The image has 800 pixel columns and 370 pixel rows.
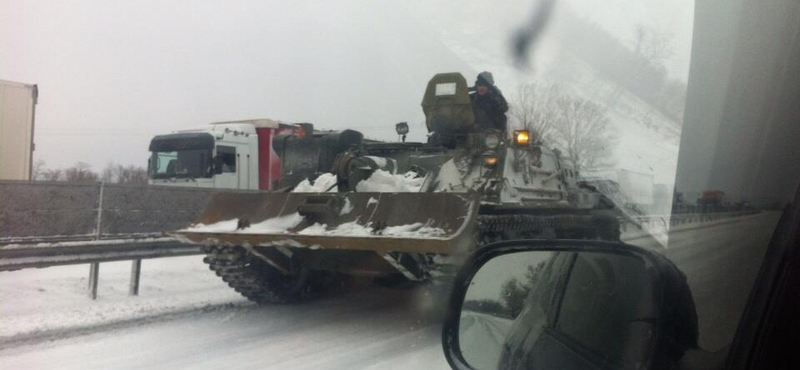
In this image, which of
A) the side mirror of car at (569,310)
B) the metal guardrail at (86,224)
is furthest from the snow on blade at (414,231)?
the side mirror of car at (569,310)

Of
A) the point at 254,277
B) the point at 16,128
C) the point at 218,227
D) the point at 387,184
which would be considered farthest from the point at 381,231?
the point at 16,128

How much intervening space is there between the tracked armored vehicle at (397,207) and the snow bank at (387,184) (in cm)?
1

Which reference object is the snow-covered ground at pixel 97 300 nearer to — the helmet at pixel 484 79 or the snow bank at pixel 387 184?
the snow bank at pixel 387 184

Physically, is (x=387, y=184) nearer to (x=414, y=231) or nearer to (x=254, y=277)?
(x=414, y=231)

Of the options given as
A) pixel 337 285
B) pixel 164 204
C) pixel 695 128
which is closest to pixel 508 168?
pixel 337 285

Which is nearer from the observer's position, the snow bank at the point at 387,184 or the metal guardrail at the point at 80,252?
the metal guardrail at the point at 80,252

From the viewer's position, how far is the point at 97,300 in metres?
7.44

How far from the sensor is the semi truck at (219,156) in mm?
12742

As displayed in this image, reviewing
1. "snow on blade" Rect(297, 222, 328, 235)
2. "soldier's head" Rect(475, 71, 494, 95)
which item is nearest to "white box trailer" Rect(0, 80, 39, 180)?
"snow on blade" Rect(297, 222, 328, 235)

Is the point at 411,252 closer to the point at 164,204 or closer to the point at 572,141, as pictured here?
the point at 572,141

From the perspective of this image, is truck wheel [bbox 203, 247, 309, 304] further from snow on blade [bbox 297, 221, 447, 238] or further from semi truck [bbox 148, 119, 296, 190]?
semi truck [bbox 148, 119, 296, 190]

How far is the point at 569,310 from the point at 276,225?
14.0 feet

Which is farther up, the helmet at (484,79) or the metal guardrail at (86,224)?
the helmet at (484,79)

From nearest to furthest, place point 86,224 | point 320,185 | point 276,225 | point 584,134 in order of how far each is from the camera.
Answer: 1. point 276,225
2. point 320,185
3. point 584,134
4. point 86,224
